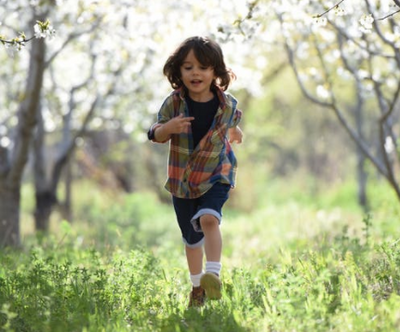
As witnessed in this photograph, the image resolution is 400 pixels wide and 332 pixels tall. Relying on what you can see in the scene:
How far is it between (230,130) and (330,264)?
3.93 feet

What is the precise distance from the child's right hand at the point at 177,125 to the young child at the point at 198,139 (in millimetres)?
24

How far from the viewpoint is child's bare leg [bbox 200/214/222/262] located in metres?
3.84

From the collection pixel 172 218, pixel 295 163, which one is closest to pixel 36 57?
pixel 172 218

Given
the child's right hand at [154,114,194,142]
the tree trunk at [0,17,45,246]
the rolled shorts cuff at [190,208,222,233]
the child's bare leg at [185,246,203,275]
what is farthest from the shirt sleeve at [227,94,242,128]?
the tree trunk at [0,17,45,246]

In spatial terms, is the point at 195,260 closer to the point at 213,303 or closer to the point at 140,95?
the point at 213,303

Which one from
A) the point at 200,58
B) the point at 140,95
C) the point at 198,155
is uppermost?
the point at 140,95

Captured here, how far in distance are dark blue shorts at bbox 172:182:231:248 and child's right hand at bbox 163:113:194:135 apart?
415mm

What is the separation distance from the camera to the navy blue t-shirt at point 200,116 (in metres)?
4.08

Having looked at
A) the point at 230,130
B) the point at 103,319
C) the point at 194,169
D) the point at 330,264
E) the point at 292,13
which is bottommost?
the point at 103,319

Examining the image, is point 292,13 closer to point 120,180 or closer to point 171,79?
point 171,79

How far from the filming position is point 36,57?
816 cm

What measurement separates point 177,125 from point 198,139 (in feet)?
0.96

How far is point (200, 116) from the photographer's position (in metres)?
4.09

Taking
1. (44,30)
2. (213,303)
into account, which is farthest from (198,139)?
(44,30)
